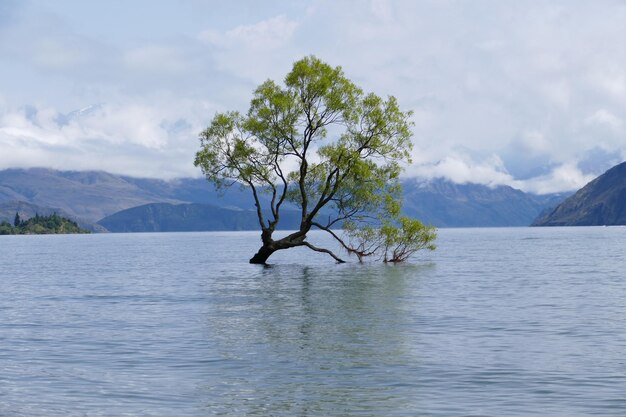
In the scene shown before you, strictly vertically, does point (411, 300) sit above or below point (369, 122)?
below

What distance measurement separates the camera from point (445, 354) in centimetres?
2933

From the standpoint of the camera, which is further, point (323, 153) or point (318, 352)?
point (323, 153)

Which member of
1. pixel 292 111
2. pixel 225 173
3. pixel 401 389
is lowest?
pixel 401 389

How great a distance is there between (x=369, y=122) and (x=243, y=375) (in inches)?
2461

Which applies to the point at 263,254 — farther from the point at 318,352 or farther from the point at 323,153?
the point at 318,352

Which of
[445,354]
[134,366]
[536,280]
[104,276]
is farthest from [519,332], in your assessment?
[104,276]

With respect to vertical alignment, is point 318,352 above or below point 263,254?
below

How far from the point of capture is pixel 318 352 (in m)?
30.3

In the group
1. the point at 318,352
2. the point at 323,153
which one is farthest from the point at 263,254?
the point at 318,352

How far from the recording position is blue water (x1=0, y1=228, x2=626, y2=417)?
21.9 m

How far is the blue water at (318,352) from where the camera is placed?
21.9m

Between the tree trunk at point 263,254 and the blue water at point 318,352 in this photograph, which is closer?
the blue water at point 318,352

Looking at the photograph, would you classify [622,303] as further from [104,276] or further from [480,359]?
[104,276]

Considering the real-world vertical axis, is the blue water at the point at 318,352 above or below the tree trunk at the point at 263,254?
below
